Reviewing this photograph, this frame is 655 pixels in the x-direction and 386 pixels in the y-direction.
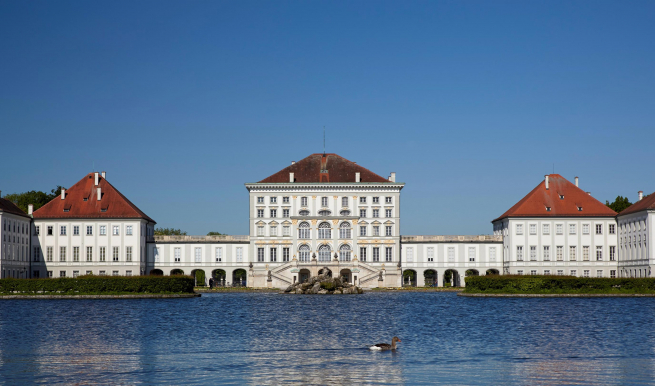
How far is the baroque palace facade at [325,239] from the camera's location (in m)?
106

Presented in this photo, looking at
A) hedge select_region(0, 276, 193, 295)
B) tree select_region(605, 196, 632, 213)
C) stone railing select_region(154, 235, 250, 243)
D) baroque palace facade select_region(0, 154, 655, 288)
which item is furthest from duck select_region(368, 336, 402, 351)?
tree select_region(605, 196, 632, 213)

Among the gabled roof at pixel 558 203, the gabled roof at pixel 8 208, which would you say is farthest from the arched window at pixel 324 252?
the gabled roof at pixel 8 208

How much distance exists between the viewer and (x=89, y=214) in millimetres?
106375

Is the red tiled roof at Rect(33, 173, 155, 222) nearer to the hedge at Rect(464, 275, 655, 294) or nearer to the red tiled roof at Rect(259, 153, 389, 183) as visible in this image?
the red tiled roof at Rect(259, 153, 389, 183)

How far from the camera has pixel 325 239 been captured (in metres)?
109

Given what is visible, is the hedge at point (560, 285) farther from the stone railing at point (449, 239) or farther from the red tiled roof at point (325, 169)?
the red tiled roof at point (325, 169)

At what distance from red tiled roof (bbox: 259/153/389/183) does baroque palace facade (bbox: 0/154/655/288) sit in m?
0.15

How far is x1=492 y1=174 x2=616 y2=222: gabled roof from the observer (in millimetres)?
106875

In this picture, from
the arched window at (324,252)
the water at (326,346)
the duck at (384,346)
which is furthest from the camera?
the arched window at (324,252)

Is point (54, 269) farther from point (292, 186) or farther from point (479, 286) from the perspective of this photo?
point (479, 286)

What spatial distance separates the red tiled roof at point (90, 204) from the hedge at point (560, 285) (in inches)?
1855

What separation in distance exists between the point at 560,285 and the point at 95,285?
41255 millimetres

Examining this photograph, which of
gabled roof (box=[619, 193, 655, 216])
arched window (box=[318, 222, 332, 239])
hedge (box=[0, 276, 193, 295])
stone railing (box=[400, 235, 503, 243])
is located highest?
gabled roof (box=[619, 193, 655, 216])

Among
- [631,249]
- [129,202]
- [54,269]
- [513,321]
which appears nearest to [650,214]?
[631,249]
